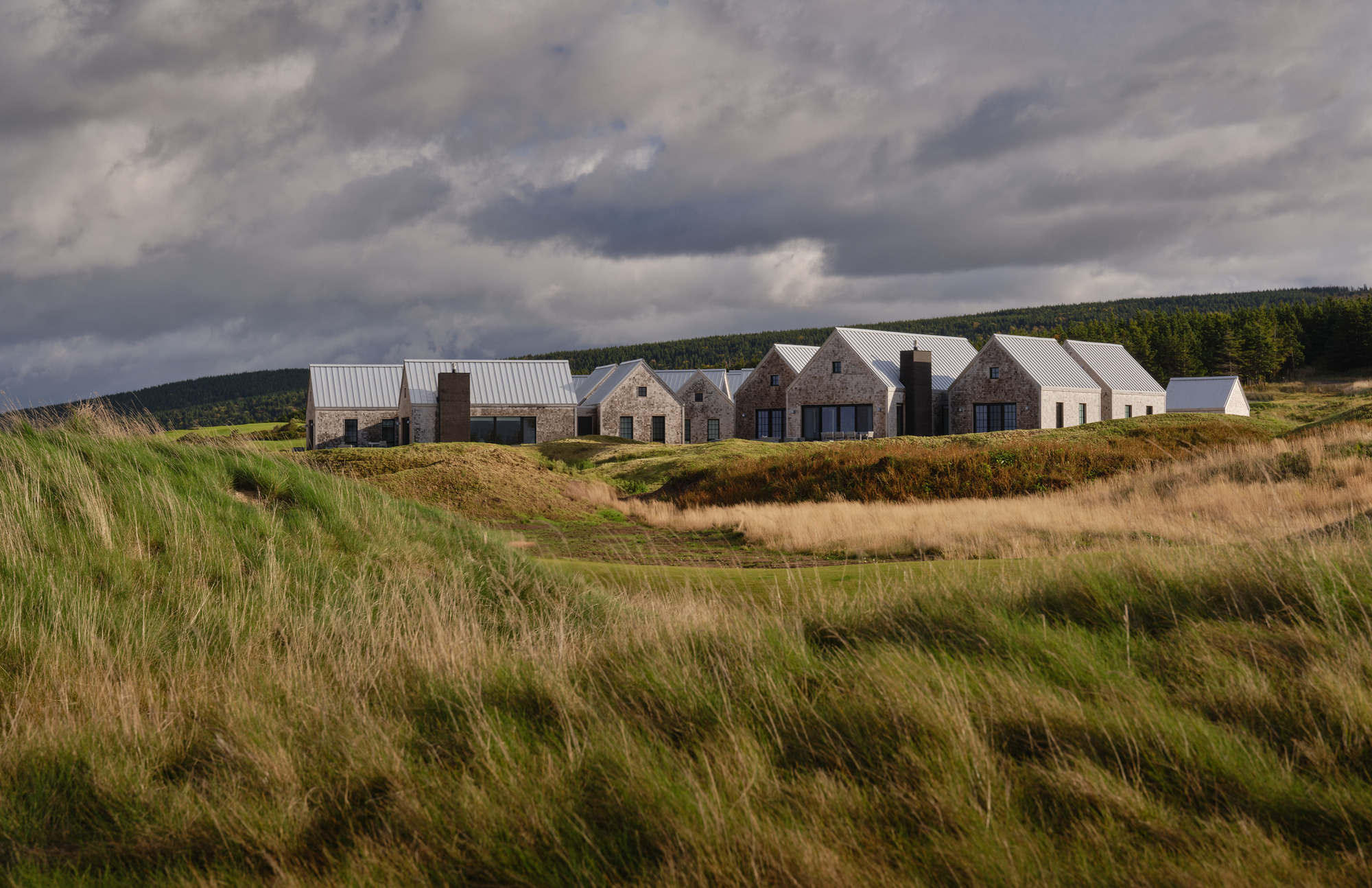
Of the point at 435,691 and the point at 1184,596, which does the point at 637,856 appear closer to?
the point at 435,691

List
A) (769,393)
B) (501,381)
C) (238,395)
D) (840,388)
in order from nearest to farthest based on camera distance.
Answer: (840,388)
(501,381)
(769,393)
(238,395)

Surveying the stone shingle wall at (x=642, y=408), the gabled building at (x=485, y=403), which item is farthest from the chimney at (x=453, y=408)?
the stone shingle wall at (x=642, y=408)

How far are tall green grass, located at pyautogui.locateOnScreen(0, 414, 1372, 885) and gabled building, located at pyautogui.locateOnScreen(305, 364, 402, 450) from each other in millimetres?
45282

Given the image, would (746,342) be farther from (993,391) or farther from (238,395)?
(993,391)

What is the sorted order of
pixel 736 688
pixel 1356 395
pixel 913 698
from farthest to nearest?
pixel 1356 395 → pixel 736 688 → pixel 913 698

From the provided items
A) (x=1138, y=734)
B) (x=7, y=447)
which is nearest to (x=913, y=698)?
(x=1138, y=734)

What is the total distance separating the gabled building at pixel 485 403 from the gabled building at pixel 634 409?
1.84 m

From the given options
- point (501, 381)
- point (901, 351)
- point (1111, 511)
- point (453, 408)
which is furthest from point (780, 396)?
point (1111, 511)

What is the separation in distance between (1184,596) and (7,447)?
977cm

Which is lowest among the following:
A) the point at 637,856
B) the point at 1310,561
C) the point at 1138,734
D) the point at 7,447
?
the point at 637,856

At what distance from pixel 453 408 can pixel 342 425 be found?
7.95 m

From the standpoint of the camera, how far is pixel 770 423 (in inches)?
1980

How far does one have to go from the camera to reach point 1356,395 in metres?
65.3

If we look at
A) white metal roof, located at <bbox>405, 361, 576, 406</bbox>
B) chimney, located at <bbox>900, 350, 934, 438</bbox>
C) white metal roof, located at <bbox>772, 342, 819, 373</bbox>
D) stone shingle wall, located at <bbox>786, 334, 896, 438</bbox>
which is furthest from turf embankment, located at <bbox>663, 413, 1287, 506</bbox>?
white metal roof, located at <bbox>405, 361, 576, 406</bbox>
